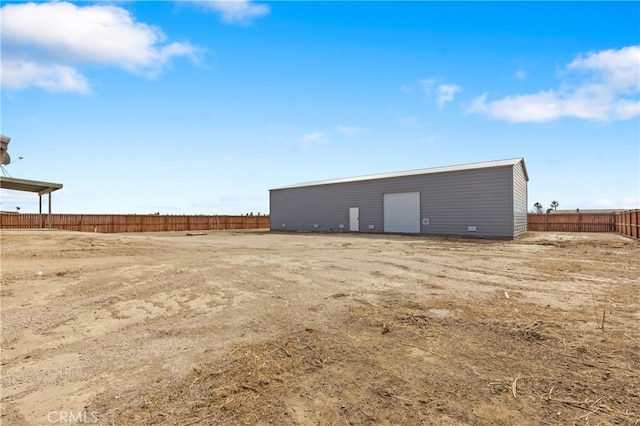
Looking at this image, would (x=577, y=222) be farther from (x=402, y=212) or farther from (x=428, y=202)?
(x=402, y=212)

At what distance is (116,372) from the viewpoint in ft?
10.6

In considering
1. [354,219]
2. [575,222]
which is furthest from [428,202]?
[575,222]

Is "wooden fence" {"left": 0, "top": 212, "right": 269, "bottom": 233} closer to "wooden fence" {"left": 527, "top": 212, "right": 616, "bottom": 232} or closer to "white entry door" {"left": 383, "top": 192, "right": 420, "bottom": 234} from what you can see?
"white entry door" {"left": 383, "top": 192, "right": 420, "bottom": 234}

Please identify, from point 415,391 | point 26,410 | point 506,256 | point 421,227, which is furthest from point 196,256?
point 421,227

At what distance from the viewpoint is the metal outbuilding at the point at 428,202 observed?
61.8ft

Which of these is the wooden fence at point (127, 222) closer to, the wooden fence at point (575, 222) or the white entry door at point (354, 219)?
the white entry door at point (354, 219)

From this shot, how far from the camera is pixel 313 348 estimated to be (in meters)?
3.73

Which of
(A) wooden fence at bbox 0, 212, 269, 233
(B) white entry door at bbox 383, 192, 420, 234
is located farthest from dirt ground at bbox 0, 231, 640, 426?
(A) wooden fence at bbox 0, 212, 269, 233

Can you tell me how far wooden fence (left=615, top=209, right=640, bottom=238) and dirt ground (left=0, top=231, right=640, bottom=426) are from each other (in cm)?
1439

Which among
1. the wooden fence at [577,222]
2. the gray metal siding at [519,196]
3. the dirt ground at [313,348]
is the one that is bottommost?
the dirt ground at [313,348]

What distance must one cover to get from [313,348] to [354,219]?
22.0 m

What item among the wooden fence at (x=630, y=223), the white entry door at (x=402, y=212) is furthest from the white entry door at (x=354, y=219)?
the wooden fence at (x=630, y=223)

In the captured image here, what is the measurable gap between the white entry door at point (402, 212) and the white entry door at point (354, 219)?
7.35 ft

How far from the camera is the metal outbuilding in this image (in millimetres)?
18844
